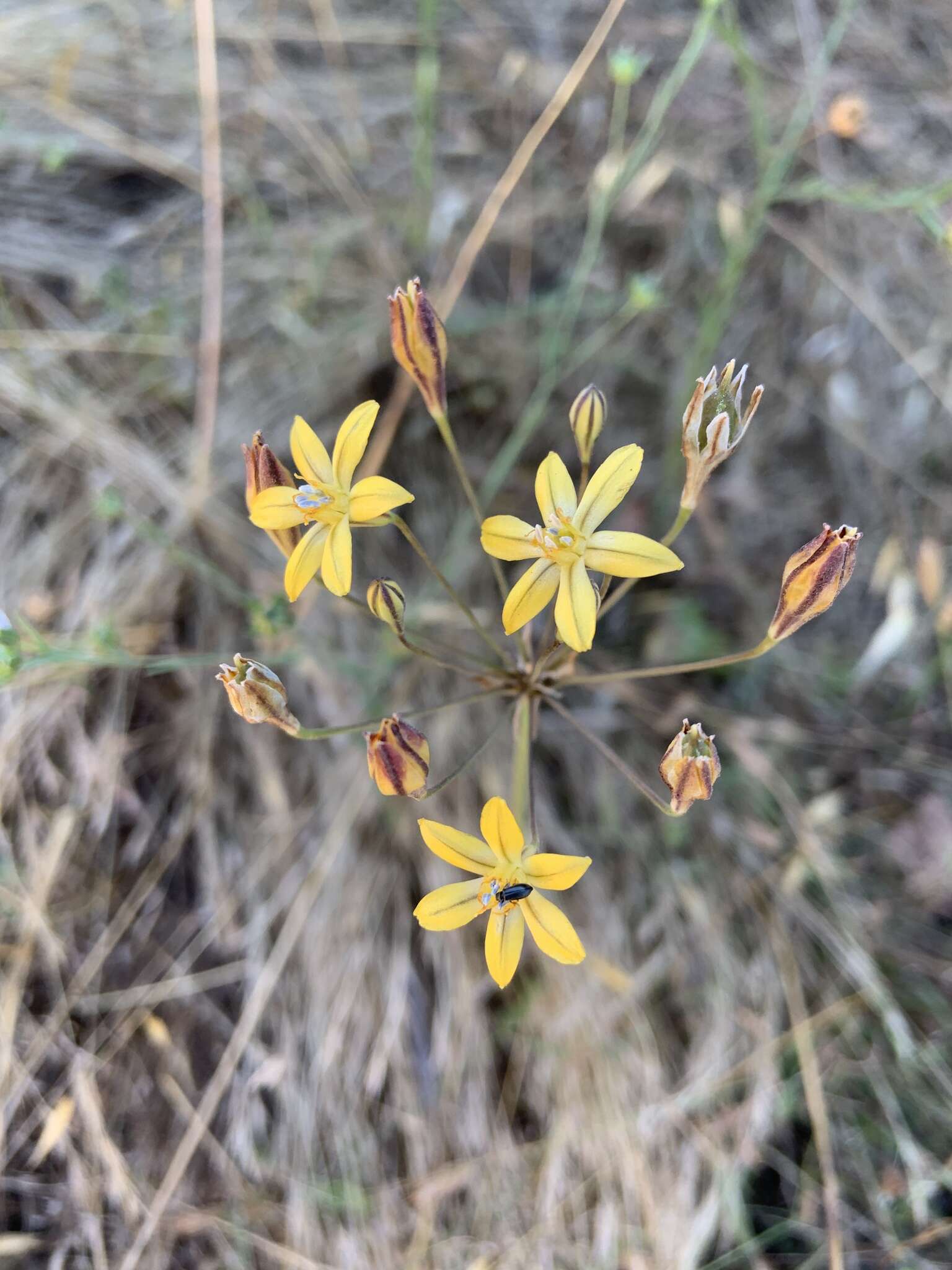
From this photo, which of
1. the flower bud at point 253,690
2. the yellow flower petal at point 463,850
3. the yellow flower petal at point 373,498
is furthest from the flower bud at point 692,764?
the flower bud at point 253,690

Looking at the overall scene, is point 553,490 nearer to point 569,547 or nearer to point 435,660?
point 569,547

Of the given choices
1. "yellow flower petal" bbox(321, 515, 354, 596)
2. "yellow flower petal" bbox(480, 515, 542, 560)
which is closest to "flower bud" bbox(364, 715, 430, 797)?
"yellow flower petal" bbox(321, 515, 354, 596)

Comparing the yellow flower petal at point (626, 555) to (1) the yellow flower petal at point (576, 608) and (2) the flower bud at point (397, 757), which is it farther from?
(2) the flower bud at point (397, 757)

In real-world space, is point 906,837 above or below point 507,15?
below

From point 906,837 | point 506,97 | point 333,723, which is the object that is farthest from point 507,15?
point 906,837

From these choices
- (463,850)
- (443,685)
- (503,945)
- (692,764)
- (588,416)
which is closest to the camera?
(692,764)

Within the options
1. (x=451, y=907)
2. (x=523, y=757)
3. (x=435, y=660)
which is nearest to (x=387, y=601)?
(x=435, y=660)

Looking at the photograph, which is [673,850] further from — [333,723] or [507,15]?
[507,15]
